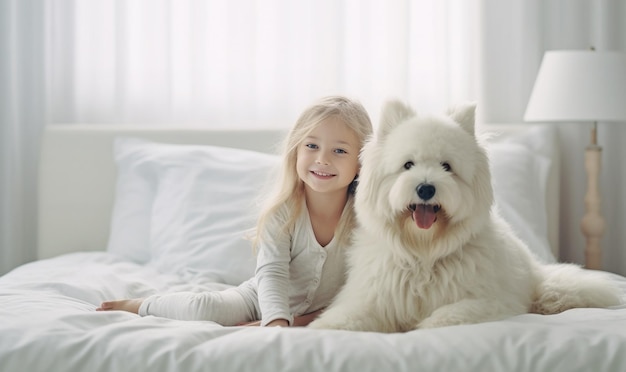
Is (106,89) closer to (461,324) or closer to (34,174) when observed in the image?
(34,174)

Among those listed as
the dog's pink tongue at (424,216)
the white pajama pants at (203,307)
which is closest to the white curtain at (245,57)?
the white pajama pants at (203,307)

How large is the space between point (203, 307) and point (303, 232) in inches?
12.3

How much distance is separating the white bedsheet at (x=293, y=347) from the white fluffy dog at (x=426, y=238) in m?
0.15

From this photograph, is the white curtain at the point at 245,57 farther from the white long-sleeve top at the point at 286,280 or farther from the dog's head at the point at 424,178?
the dog's head at the point at 424,178

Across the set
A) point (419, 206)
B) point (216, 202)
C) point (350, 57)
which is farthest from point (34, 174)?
point (419, 206)

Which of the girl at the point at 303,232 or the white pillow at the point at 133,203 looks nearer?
the girl at the point at 303,232

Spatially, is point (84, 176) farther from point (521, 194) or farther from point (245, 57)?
point (521, 194)

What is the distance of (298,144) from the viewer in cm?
182

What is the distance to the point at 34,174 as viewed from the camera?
10.1 feet

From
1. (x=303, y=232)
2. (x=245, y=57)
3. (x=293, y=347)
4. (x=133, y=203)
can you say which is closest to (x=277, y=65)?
(x=245, y=57)

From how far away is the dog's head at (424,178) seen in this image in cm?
138

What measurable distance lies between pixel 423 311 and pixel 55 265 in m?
1.33

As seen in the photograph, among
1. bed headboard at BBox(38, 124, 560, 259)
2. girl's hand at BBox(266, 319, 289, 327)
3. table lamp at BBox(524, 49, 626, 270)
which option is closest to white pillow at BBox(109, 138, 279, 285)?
bed headboard at BBox(38, 124, 560, 259)

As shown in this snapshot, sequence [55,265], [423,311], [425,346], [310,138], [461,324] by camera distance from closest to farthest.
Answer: [425,346], [461,324], [423,311], [310,138], [55,265]
